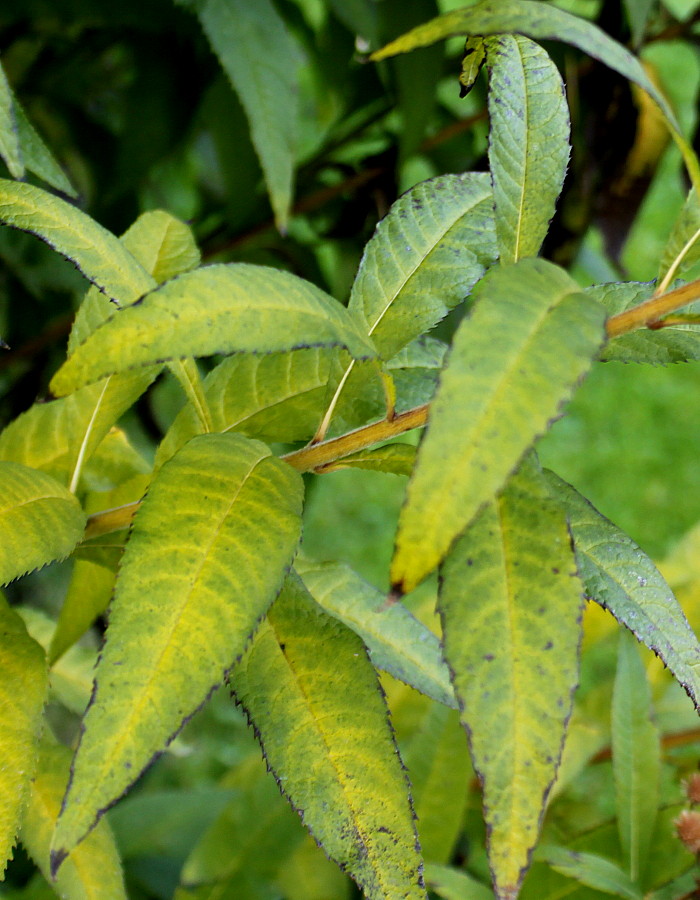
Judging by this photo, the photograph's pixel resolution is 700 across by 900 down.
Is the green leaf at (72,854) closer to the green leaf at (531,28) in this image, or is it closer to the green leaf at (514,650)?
the green leaf at (514,650)

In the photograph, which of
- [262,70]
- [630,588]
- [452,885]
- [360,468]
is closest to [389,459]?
[360,468]

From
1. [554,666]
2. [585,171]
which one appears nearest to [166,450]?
[554,666]

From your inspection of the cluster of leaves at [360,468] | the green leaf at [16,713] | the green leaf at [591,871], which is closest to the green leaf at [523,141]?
the cluster of leaves at [360,468]

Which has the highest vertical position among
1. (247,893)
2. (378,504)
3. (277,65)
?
(277,65)

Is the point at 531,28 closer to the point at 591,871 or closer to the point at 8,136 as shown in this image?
the point at 8,136

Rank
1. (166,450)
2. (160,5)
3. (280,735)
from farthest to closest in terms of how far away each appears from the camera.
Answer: (160,5) < (166,450) < (280,735)

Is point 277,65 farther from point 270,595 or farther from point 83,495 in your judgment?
point 270,595
